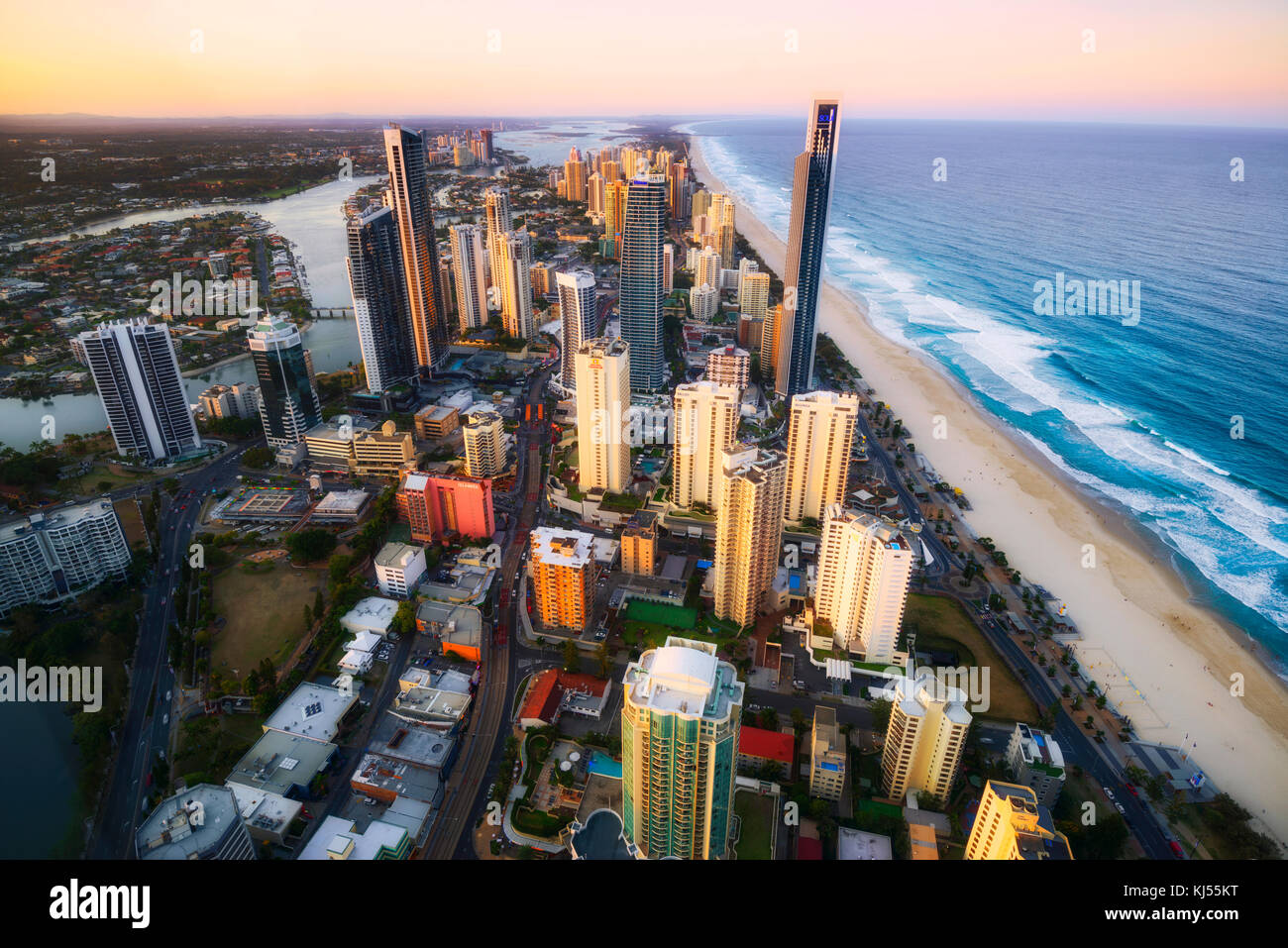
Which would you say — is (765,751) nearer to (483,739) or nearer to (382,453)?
(483,739)

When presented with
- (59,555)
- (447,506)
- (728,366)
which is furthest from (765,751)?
(59,555)

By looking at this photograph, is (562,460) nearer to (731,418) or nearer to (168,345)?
(731,418)

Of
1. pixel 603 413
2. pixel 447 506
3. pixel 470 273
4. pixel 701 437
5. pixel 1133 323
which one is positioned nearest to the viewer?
pixel 701 437

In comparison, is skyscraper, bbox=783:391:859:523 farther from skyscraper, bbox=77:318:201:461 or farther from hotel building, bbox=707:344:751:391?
skyscraper, bbox=77:318:201:461

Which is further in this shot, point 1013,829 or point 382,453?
point 382,453

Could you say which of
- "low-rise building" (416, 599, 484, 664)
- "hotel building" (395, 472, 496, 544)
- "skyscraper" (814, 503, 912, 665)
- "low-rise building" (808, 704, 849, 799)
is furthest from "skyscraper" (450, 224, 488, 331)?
"low-rise building" (808, 704, 849, 799)
